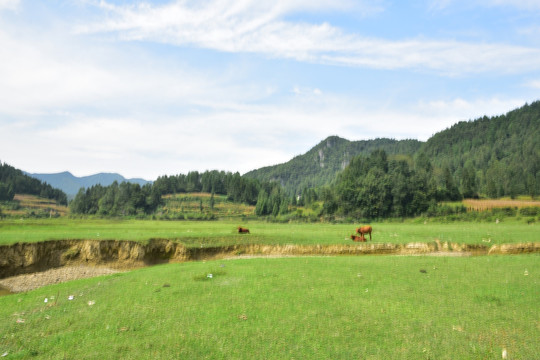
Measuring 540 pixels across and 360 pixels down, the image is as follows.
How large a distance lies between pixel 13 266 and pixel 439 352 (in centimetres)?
3162

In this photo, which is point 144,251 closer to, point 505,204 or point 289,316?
point 289,316

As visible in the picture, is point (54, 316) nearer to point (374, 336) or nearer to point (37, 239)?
point (374, 336)

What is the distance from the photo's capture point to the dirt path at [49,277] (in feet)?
80.1

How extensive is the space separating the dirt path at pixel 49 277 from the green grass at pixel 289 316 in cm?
912

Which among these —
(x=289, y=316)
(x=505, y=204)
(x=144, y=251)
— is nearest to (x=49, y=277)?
(x=144, y=251)

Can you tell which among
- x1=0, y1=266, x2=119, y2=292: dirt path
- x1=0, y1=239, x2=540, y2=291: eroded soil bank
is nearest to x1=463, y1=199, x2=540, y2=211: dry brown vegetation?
x1=0, y1=239, x2=540, y2=291: eroded soil bank

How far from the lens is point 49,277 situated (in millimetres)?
26266

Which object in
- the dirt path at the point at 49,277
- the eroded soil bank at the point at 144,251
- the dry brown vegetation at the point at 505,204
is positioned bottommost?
the dirt path at the point at 49,277

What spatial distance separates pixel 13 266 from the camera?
26.7 meters

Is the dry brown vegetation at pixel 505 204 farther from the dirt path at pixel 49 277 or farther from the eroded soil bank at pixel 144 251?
the dirt path at pixel 49 277

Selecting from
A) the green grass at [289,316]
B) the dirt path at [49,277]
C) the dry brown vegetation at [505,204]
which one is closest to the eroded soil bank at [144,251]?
the dirt path at [49,277]

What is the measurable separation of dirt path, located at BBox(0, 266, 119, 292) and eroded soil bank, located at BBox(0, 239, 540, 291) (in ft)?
0.55

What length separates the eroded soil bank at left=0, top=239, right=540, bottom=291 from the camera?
27400 millimetres

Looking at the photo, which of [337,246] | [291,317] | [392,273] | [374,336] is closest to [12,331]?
[291,317]
